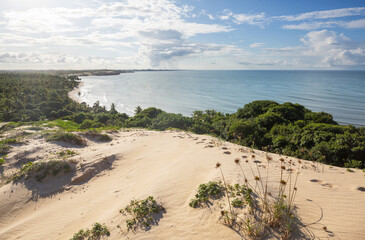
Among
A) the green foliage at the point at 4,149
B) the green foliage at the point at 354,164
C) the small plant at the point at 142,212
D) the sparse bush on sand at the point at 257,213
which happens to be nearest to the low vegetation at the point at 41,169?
the green foliage at the point at 4,149

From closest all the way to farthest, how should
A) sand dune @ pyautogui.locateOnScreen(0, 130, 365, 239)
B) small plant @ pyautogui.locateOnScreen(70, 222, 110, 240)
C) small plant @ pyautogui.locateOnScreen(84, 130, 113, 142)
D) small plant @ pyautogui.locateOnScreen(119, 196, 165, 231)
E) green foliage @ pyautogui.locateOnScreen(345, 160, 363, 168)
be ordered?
1. sand dune @ pyautogui.locateOnScreen(0, 130, 365, 239)
2. small plant @ pyautogui.locateOnScreen(70, 222, 110, 240)
3. small plant @ pyautogui.locateOnScreen(119, 196, 165, 231)
4. green foliage @ pyautogui.locateOnScreen(345, 160, 363, 168)
5. small plant @ pyautogui.locateOnScreen(84, 130, 113, 142)

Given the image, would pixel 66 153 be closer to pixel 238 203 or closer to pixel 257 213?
pixel 238 203

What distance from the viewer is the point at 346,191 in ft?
18.8

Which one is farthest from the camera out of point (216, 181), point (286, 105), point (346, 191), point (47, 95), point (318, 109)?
point (47, 95)

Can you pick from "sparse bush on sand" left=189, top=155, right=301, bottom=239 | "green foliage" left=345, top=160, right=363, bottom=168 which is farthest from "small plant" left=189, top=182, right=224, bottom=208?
"green foliage" left=345, top=160, right=363, bottom=168

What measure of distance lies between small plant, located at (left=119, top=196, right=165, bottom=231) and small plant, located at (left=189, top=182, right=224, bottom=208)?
3.09ft

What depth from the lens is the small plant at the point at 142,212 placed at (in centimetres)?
491

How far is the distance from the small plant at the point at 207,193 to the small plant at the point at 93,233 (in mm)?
2273

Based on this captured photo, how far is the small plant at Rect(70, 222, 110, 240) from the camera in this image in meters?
4.75

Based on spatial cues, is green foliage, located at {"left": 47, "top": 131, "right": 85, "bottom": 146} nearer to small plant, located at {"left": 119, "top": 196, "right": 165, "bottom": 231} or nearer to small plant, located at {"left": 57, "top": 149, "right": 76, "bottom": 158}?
small plant, located at {"left": 57, "top": 149, "right": 76, "bottom": 158}

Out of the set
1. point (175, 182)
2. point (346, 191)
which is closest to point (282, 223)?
point (346, 191)

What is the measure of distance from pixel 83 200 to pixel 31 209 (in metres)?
1.69

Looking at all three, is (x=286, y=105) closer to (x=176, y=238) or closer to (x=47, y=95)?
(x=176, y=238)

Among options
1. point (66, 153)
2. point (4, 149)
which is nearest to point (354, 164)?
point (66, 153)
